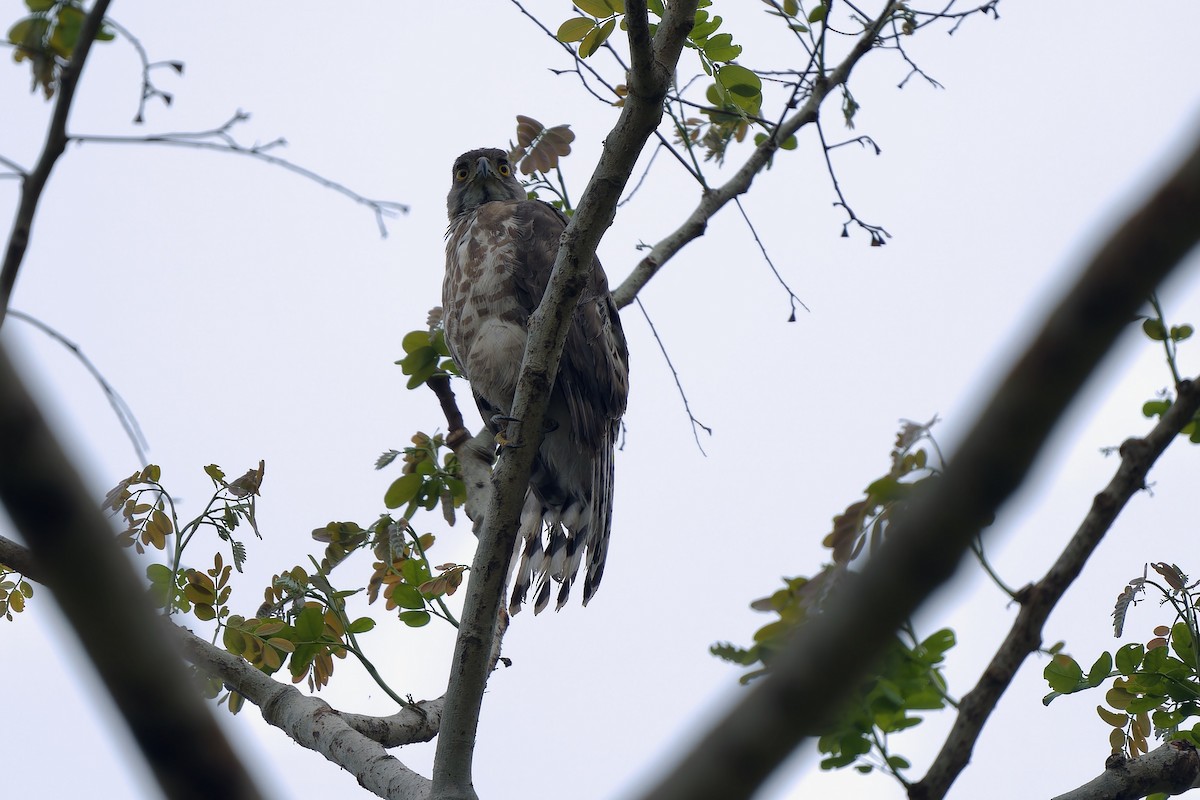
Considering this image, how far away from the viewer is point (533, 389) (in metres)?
3.87

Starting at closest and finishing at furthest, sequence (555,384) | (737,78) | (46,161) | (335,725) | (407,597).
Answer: (46,161) → (335,725) → (407,597) → (737,78) → (555,384)

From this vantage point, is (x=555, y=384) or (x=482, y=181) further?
(x=482, y=181)

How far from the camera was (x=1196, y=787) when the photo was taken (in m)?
3.28

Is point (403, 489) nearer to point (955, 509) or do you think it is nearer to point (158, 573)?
point (158, 573)

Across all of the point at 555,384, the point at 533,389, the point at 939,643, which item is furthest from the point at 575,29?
the point at 939,643

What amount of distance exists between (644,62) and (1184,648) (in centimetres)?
243

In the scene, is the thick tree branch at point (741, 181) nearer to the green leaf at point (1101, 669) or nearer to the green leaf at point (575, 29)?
the green leaf at point (575, 29)

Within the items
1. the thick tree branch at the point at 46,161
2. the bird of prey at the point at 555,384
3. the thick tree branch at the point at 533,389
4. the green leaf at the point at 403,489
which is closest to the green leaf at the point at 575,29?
the thick tree branch at the point at 533,389

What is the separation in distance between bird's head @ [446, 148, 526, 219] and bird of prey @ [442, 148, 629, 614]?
1.04 meters

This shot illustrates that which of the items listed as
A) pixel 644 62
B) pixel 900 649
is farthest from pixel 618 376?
pixel 900 649

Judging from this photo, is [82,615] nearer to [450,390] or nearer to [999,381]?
[999,381]

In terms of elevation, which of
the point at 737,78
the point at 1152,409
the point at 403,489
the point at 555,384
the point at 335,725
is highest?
the point at 555,384

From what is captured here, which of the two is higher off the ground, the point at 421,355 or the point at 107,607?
the point at 421,355

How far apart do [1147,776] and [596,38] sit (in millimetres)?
3070
